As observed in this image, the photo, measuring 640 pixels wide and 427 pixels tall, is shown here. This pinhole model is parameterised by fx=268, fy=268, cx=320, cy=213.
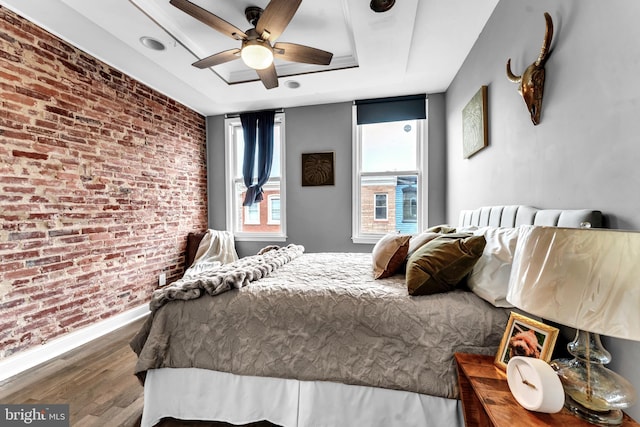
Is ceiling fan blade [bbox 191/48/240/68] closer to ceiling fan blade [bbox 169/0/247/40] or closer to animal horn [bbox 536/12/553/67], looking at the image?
ceiling fan blade [bbox 169/0/247/40]

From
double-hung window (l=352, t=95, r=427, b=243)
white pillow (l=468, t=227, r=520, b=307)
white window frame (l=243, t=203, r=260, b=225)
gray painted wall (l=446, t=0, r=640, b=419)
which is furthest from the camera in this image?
white window frame (l=243, t=203, r=260, b=225)

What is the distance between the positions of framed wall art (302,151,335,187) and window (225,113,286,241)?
0.37 m

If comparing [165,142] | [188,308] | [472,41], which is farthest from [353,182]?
[188,308]

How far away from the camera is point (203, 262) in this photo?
3600 millimetres

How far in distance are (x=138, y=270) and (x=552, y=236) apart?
3627 millimetres

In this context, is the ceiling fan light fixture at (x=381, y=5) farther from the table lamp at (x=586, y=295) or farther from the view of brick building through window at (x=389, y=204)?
the view of brick building through window at (x=389, y=204)

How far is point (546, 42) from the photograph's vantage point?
1.31 meters

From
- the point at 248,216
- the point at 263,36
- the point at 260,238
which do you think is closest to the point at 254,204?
the point at 248,216

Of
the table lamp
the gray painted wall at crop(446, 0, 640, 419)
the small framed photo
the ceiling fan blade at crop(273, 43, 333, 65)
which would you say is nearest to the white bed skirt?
the small framed photo

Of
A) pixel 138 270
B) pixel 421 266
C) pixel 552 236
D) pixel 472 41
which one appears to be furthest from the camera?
pixel 138 270

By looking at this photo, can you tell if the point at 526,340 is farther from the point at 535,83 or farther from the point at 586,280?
the point at 535,83

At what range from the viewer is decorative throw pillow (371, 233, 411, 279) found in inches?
70.1

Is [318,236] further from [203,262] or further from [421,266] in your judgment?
[421,266]

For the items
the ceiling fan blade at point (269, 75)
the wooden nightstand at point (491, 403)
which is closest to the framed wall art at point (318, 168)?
the ceiling fan blade at point (269, 75)
